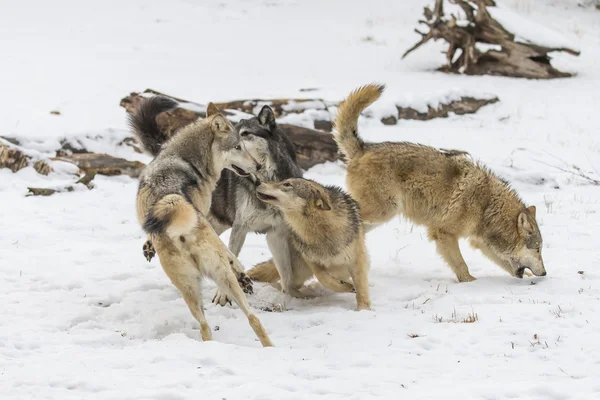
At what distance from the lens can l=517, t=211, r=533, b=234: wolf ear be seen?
290 inches

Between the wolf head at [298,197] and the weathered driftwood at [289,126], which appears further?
the weathered driftwood at [289,126]

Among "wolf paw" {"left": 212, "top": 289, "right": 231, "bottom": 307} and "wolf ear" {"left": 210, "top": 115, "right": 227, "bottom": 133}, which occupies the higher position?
"wolf ear" {"left": 210, "top": 115, "right": 227, "bottom": 133}

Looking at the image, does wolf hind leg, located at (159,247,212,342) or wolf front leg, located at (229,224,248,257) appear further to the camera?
wolf front leg, located at (229,224,248,257)

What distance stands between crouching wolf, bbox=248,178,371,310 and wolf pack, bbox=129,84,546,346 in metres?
0.01

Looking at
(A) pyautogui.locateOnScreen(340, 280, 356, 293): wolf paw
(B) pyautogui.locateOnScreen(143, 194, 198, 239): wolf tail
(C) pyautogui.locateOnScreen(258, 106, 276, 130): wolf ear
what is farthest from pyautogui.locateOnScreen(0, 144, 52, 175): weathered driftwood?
(B) pyautogui.locateOnScreen(143, 194, 198, 239): wolf tail

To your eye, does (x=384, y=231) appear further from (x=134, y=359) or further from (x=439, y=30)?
(x=439, y=30)

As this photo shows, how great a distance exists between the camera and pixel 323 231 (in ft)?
21.1

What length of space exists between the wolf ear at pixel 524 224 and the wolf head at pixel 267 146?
101 inches

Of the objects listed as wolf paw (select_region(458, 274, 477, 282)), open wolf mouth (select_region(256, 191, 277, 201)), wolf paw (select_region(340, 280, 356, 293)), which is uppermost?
open wolf mouth (select_region(256, 191, 277, 201))

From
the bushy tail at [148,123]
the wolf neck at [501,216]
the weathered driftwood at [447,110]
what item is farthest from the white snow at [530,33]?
the bushy tail at [148,123]

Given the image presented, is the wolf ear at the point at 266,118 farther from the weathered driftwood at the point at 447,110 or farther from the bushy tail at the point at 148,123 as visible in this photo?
the weathered driftwood at the point at 447,110

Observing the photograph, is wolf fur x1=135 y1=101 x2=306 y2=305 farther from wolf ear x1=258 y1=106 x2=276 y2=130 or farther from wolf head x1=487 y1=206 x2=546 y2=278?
wolf head x1=487 y1=206 x2=546 y2=278

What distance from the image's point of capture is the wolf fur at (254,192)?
6898 millimetres

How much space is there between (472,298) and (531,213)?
67.5 inches
